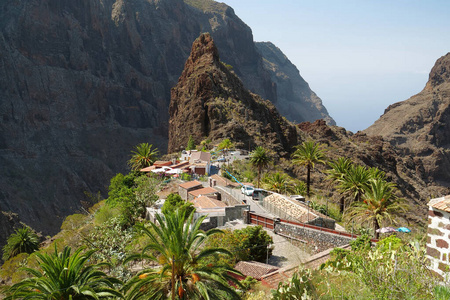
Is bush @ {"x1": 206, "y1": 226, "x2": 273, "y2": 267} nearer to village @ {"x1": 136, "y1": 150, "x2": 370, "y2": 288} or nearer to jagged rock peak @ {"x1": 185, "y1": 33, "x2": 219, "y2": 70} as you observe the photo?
village @ {"x1": 136, "y1": 150, "x2": 370, "y2": 288}

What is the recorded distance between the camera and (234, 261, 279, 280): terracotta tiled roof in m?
21.0

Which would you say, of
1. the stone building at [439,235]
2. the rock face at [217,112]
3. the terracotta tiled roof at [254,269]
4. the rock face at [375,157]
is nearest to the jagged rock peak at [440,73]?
the rock face at [375,157]

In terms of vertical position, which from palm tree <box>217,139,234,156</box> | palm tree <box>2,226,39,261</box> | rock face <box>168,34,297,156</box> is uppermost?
rock face <box>168,34,297,156</box>

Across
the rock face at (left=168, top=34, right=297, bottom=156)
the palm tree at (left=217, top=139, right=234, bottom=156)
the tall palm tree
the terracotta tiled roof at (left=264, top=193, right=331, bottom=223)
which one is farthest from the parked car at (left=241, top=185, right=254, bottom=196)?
the rock face at (left=168, top=34, right=297, bottom=156)

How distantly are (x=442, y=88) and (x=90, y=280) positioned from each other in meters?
157

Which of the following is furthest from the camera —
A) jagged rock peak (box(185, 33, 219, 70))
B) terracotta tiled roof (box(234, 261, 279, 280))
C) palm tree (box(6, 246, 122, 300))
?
jagged rock peak (box(185, 33, 219, 70))

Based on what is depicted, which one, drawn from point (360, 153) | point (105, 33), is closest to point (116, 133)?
point (105, 33)

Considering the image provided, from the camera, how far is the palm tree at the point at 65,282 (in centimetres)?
1338

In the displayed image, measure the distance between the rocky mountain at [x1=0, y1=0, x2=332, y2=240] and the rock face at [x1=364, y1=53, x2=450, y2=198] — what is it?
9550 cm

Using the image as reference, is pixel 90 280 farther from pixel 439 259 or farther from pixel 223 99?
pixel 223 99

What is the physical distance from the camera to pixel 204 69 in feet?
275

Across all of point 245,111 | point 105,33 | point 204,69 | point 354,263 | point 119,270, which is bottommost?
point 119,270

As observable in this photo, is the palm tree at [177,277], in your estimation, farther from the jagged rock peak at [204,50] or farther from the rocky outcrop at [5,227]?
the jagged rock peak at [204,50]

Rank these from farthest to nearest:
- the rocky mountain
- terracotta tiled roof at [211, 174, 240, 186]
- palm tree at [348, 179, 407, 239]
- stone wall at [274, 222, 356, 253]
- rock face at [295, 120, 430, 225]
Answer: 1. the rocky mountain
2. rock face at [295, 120, 430, 225]
3. terracotta tiled roof at [211, 174, 240, 186]
4. stone wall at [274, 222, 356, 253]
5. palm tree at [348, 179, 407, 239]
